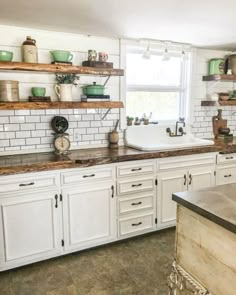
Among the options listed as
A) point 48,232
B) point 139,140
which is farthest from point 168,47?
point 48,232

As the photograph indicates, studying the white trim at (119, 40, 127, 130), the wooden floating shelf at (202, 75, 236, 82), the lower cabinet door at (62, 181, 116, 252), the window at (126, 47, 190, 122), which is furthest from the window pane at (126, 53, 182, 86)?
the lower cabinet door at (62, 181, 116, 252)

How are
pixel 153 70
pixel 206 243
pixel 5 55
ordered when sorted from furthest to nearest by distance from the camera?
pixel 153 70 → pixel 5 55 → pixel 206 243

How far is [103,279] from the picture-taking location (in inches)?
90.4

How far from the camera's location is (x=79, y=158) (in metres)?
2.56

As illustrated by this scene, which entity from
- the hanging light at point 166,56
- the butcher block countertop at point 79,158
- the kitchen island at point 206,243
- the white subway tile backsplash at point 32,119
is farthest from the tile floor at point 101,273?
the hanging light at point 166,56

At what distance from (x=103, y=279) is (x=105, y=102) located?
167 cm

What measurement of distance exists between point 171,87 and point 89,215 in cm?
202

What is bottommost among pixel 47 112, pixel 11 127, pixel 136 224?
pixel 136 224

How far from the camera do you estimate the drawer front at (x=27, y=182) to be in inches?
88.7

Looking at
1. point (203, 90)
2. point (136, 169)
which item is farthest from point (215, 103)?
point (136, 169)

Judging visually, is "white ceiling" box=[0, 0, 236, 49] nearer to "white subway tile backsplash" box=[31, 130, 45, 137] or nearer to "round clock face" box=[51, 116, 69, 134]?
"round clock face" box=[51, 116, 69, 134]

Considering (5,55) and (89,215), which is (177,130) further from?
(5,55)

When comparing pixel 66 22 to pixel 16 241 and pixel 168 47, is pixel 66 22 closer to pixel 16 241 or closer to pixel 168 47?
pixel 168 47

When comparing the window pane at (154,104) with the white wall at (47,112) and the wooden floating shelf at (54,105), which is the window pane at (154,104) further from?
the wooden floating shelf at (54,105)
